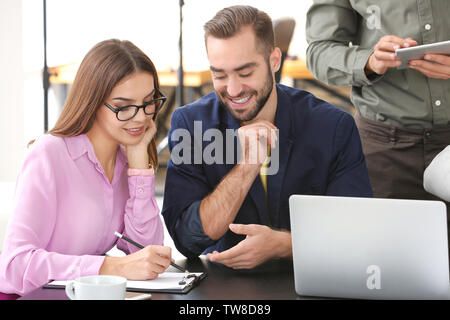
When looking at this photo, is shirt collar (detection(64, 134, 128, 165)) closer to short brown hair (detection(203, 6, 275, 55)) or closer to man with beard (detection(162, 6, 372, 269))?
man with beard (detection(162, 6, 372, 269))

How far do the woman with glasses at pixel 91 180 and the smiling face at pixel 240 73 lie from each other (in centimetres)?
21

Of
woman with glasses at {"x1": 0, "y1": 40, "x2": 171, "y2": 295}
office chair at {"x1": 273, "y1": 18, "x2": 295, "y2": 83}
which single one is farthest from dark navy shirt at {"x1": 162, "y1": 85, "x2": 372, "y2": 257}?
office chair at {"x1": 273, "y1": 18, "x2": 295, "y2": 83}

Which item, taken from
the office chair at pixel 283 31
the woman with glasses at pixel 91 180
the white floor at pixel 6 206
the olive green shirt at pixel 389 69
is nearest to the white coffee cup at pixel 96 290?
the woman with glasses at pixel 91 180

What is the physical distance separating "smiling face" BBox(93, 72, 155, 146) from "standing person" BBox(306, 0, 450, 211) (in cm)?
66

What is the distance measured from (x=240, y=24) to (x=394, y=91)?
0.52 m

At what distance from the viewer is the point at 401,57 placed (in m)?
1.68

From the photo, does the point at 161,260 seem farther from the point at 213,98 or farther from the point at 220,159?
the point at 213,98

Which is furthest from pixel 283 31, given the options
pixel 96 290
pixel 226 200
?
pixel 96 290

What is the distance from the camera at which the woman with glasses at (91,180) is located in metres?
1.37

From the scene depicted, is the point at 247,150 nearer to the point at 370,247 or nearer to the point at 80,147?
the point at 80,147

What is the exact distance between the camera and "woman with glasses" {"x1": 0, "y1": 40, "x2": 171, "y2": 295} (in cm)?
137

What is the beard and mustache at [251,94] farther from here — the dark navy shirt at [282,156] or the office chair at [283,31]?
the office chair at [283,31]
